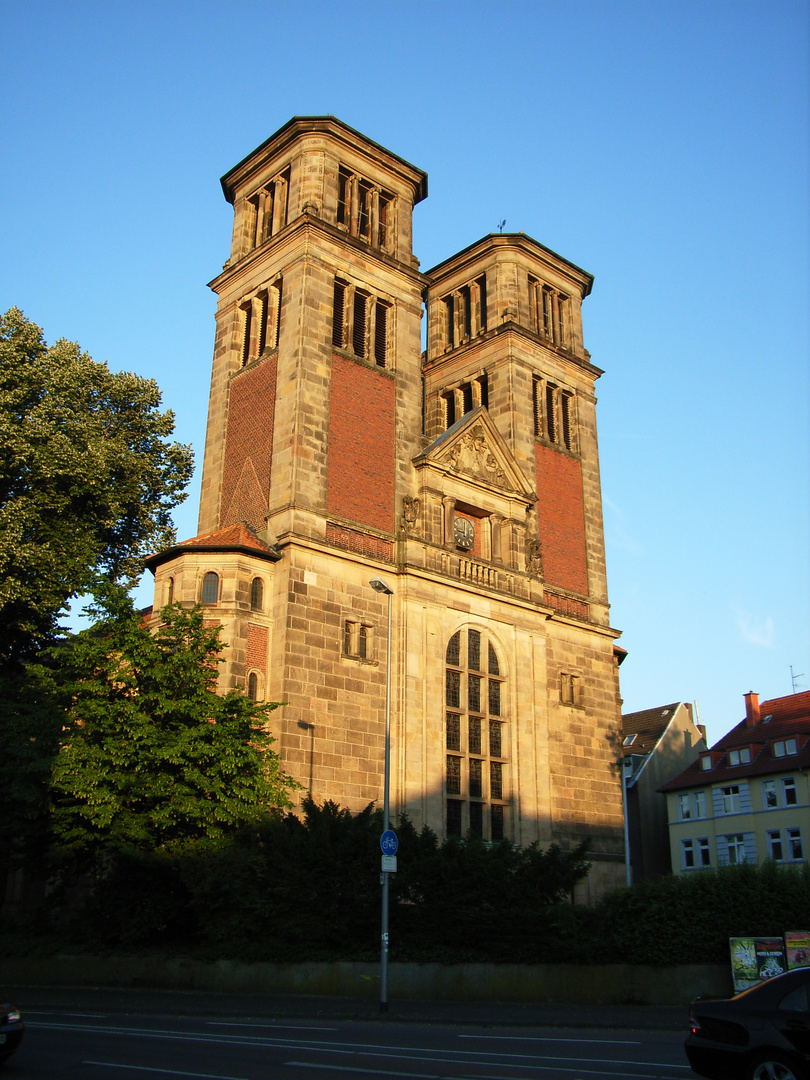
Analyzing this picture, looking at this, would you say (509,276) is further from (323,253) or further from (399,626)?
(399,626)

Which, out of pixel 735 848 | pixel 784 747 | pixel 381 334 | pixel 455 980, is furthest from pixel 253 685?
pixel 735 848

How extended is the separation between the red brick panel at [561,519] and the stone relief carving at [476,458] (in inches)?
133

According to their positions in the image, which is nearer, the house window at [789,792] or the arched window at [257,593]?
the arched window at [257,593]

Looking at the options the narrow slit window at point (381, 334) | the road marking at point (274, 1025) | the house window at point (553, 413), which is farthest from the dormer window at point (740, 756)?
the road marking at point (274, 1025)

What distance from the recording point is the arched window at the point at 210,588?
30688mm

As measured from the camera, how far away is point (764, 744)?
47156 mm

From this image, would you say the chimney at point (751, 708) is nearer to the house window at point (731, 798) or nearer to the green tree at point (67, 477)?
the house window at point (731, 798)

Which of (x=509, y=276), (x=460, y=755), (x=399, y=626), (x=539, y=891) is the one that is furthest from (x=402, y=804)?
(x=509, y=276)

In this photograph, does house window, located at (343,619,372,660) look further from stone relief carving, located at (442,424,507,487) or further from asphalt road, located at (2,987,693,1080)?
asphalt road, located at (2,987,693,1080)

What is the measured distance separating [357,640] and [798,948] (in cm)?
1642

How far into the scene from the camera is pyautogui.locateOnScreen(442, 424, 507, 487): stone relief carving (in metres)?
39.1

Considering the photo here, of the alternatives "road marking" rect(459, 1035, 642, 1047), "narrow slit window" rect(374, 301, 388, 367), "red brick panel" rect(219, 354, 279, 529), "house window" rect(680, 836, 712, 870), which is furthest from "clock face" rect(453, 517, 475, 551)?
"road marking" rect(459, 1035, 642, 1047)

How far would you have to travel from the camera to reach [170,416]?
39.5 meters

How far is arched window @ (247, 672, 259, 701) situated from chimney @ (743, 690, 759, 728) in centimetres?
2966
